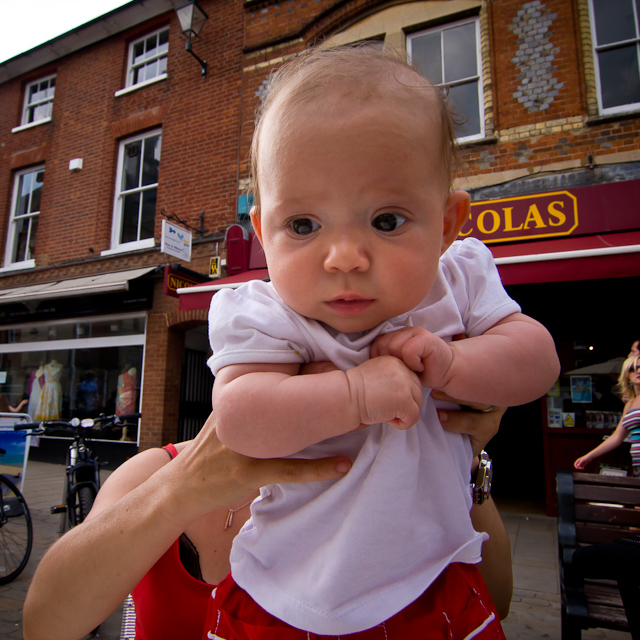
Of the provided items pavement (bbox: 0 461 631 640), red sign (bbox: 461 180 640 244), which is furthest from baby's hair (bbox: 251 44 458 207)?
red sign (bbox: 461 180 640 244)

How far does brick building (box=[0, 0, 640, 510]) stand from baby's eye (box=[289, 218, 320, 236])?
3491mm

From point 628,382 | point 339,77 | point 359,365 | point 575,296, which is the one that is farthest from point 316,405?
point 575,296

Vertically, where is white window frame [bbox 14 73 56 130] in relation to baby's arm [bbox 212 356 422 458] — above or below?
above

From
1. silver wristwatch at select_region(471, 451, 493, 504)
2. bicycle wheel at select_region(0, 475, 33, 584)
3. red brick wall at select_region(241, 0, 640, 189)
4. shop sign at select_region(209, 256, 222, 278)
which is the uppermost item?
red brick wall at select_region(241, 0, 640, 189)

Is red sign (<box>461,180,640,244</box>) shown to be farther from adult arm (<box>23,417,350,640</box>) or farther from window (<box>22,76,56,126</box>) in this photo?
window (<box>22,76,56,126</box>)

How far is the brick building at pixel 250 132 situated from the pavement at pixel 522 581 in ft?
2.47

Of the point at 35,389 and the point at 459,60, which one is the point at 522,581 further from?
the point at 35,389

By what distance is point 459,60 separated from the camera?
6410 millimetres

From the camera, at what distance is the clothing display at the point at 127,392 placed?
26.5 feet

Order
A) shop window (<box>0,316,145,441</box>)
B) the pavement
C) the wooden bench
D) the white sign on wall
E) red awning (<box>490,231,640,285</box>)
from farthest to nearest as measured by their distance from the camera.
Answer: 1. shop window (<box>0,316,145,441</box>)
2. the white sign on wall
3. red awning (<box>490,231,640,285</box>)
4. the pavement
5. the wooden bench

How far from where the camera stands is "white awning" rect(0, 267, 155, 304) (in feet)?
25.1

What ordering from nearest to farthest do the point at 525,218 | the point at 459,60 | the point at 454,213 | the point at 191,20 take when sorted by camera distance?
the point at 454,213 < the point at 525,218 < the point at 459,60 < the point at 191,20

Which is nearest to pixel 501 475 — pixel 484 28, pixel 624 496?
pixel 624 496

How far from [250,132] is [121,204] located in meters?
3.28
